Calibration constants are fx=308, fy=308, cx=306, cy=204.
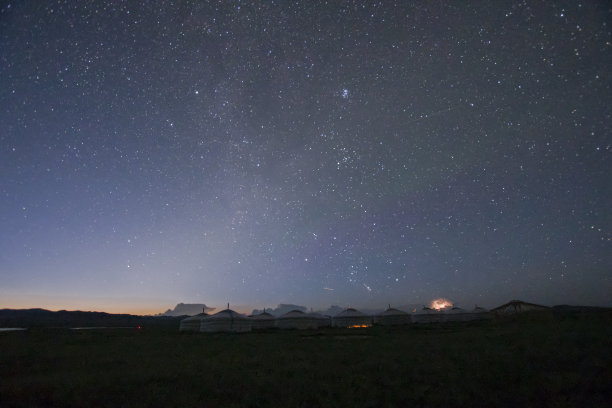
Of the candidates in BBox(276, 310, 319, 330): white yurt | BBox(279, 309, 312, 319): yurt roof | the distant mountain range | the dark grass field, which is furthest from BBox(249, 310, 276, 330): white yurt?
the dark grass field

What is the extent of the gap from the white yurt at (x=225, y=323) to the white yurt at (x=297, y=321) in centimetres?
676

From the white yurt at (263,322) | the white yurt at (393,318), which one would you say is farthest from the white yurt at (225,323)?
the white yurt at (393,318)

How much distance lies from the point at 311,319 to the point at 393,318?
16.9 meters

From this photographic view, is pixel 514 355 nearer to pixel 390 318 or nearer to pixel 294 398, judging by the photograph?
pixel 294 398

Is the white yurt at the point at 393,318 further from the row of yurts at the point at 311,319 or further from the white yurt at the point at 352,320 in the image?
the white yurt at the point at 352,320

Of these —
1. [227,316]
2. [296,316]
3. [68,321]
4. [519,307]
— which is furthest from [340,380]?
[68,321]

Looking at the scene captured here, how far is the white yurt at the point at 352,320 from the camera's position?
5631 cm

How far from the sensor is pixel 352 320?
56.4 m

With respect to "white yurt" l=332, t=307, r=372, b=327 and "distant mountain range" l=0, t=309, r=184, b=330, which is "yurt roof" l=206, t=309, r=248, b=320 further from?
"distant mountain range" l=0, t=309, r=184, b=330

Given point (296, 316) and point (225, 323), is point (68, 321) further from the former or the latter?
point (296, 316)

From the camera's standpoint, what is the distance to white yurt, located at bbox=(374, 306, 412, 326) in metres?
58.9

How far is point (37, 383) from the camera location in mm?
10719

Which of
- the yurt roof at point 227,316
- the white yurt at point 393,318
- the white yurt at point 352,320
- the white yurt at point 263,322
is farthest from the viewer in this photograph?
the white yurt at point 393,318

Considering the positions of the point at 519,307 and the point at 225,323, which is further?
the point at 519,307
